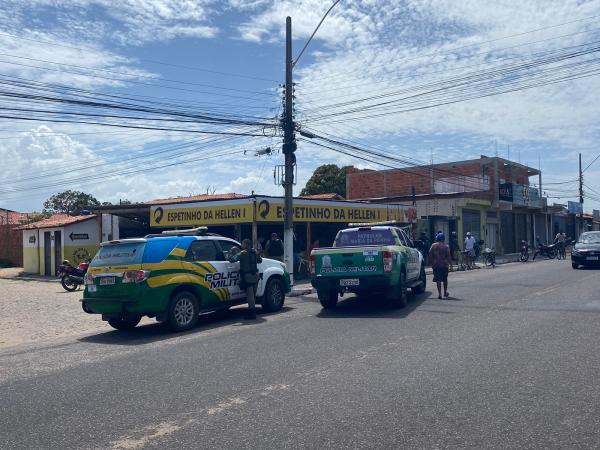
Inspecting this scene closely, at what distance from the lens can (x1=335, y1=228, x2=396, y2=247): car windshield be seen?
1414cm

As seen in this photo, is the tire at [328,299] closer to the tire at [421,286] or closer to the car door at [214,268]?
the car door at [214,268]

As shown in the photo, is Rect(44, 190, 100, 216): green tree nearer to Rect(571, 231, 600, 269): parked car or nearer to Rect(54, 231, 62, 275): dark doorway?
Rect(54, 231, 62, 275): dark doorway

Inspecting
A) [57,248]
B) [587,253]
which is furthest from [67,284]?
[587,253]

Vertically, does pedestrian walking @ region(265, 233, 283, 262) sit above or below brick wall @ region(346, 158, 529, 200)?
below

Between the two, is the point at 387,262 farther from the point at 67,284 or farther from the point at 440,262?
the point at 67,284

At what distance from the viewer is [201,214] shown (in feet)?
77.3

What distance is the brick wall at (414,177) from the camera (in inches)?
1721

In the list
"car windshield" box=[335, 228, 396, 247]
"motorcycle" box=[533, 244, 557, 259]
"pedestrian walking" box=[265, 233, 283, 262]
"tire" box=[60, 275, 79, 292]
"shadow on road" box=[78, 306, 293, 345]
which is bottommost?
"shadow on road" box=[78, 306, 293, 345]

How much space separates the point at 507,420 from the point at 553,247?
33.2 metres

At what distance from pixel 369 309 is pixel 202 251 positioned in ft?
13.2

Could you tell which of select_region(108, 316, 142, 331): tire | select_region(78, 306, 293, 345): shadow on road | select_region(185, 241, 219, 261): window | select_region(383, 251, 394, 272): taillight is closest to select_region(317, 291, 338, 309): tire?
select_region(78, 306, 293, 345): shadow on road

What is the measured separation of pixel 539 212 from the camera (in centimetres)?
5091

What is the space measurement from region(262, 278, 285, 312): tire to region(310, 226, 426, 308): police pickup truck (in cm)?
92

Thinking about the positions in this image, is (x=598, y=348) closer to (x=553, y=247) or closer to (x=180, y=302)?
(x=180, y=302)
